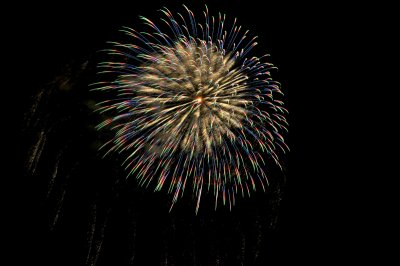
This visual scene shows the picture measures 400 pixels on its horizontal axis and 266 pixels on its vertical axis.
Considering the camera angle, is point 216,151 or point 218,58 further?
point 216,151

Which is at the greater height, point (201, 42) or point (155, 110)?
point (201, 42)

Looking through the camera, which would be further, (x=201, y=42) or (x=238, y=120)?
(x=238, y=120)

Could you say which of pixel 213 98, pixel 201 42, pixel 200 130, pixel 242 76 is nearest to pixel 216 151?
pixel 200 130

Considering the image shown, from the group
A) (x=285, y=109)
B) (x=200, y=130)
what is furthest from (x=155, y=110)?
(x=285, y=109)

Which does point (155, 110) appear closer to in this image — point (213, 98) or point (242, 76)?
point (213, 98)

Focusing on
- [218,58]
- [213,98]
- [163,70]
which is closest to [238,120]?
[213,98]

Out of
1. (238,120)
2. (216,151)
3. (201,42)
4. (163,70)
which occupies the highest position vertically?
(201,42)

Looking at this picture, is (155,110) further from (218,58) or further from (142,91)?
(218,58)

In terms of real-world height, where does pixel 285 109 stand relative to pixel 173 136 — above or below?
above

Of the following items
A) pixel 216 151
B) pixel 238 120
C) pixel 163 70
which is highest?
pixel 163 70
